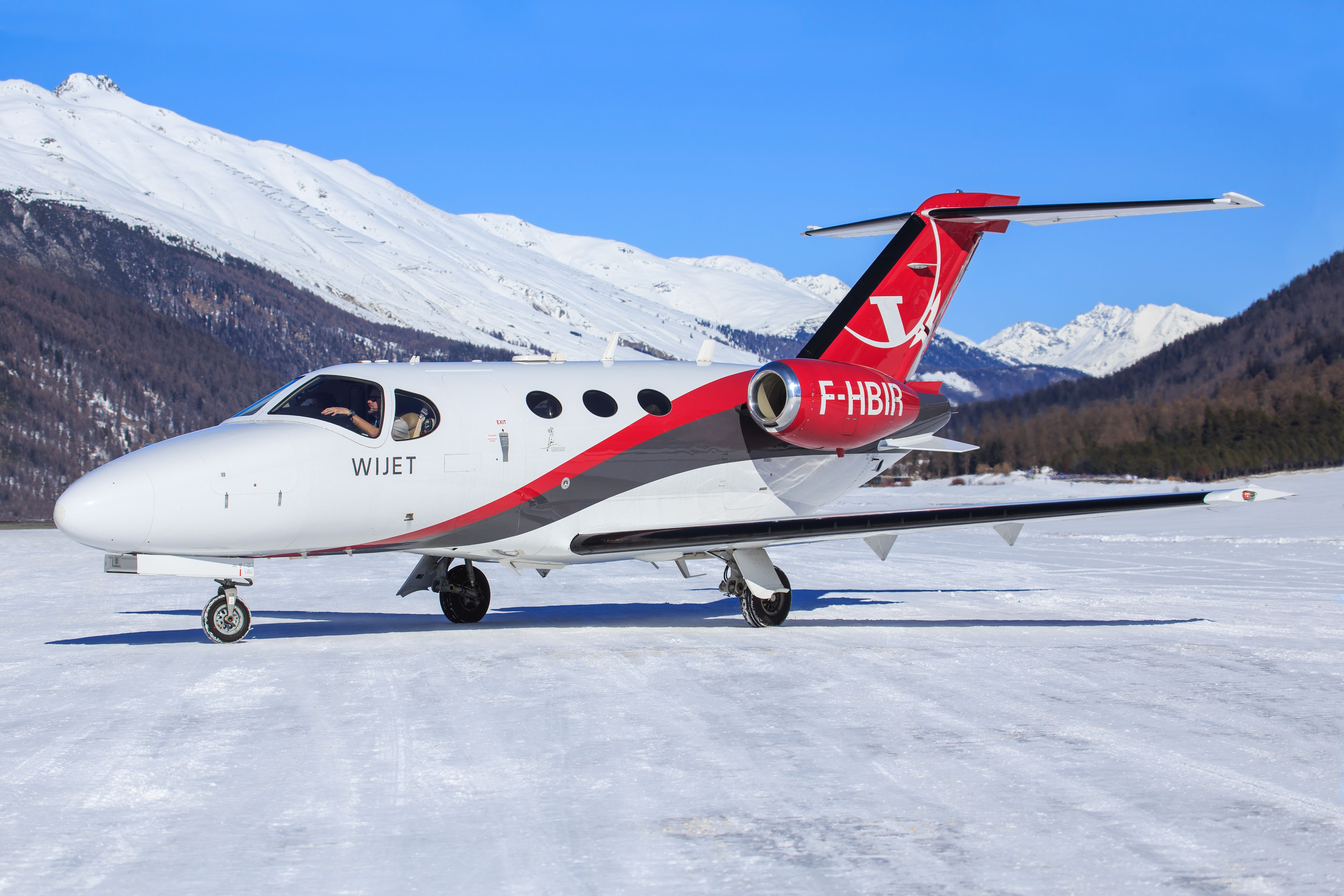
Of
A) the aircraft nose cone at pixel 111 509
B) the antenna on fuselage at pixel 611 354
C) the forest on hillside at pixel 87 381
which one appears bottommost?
the aircraft nose cone at pixel 111 509

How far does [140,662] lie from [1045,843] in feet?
27.8

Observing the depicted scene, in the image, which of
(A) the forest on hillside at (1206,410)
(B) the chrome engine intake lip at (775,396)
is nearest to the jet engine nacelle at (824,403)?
(B) the chrome engine intake lip at (775,396)

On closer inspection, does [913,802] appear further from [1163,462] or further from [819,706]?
[1163,462]

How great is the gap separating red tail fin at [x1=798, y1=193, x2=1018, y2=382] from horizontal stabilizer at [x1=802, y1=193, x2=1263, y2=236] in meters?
0.19

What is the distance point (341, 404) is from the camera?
12.7 meters

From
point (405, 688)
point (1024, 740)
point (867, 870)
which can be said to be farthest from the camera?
point (405, 688)

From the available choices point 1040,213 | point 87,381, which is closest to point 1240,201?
point 1040,213

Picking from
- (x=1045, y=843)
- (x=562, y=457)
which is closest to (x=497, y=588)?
(x=562, y=457)

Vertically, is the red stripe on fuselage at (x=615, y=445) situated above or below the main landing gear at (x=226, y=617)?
above

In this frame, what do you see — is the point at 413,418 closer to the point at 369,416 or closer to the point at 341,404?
the point at 369,416

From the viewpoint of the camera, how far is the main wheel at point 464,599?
14.8 m

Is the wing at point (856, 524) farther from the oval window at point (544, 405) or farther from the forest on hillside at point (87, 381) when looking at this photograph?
the forest on hillside at point (87, 381)

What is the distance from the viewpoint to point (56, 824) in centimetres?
575

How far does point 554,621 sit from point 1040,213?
8.02 metres
